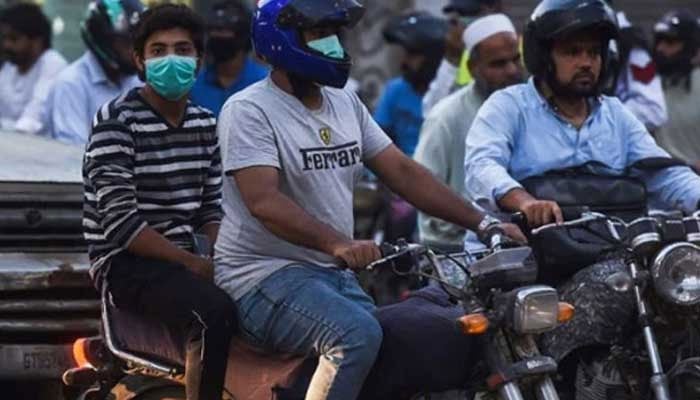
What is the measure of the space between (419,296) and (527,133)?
A: 0.99m

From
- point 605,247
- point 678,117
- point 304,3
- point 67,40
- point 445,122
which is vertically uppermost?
point 304,3

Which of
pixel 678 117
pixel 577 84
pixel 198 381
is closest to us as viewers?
pixel 198 381

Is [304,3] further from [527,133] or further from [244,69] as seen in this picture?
[244,69]

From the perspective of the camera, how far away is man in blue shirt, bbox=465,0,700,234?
7242 mm

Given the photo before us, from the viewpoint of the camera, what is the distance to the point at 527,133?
24.2 ft

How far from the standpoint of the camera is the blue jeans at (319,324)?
619 centimetres

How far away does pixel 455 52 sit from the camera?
39.4 ft

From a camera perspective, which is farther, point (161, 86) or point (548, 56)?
point (548, 56)

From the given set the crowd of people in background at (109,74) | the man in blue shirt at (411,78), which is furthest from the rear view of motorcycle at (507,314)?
the man in blue shirt at (411,78)

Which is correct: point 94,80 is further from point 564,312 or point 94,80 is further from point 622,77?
point 564,312

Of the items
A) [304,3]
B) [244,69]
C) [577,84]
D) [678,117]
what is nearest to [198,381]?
[304,3]

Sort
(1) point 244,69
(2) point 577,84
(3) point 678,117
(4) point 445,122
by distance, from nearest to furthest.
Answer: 1. (2) point 577,84
2. (4) point 445,122
3. (1) point 244,69
4. (3) point 678,117

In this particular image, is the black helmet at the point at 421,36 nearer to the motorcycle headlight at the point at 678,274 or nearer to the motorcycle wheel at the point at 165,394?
the motorcycle wheel at the point at 165,394

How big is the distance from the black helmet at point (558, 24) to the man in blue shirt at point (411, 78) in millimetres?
5034
